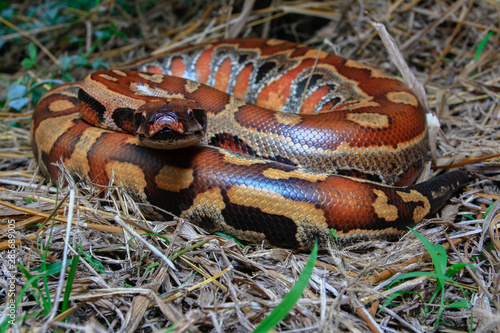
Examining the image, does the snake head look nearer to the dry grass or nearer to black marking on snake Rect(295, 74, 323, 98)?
the dry grass

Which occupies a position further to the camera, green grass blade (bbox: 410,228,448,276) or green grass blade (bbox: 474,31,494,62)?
green grass blade (bbox: 474,31,494,62)

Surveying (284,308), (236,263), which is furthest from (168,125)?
(284,308)

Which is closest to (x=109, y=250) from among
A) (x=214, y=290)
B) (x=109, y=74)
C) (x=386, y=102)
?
(x=214, y=290)

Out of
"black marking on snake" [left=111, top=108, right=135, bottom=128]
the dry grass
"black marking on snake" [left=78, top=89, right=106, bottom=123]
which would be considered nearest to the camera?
the dry grass

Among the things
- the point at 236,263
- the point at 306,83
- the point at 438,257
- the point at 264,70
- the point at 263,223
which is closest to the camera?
the point at 438,257

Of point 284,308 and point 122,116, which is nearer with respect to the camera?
point 284,308

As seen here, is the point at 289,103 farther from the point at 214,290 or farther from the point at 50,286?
the point at 50,286

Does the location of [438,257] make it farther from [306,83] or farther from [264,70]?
[264,70]

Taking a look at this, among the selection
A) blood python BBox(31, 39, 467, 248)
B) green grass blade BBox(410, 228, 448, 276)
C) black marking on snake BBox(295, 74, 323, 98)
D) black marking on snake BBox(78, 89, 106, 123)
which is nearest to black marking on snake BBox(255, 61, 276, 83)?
black marking on snake BBox(295, 74, 323, 98)
